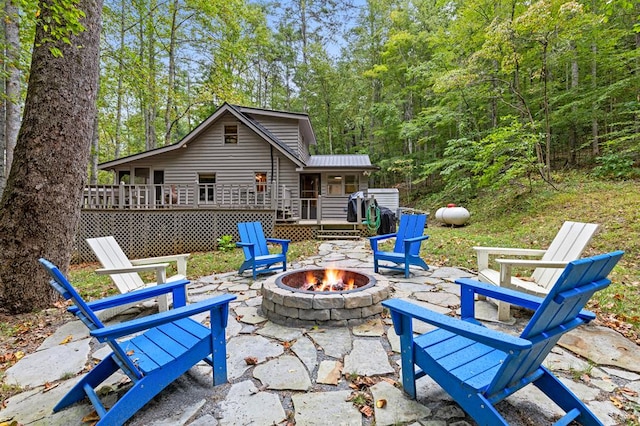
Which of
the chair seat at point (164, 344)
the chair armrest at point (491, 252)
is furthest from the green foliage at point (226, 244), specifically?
the chair armrest at point (491, 252)

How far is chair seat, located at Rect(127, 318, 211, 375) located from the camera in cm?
182

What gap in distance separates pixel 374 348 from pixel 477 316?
4.63 ft

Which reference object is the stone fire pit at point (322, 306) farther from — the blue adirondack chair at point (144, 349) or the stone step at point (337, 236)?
the stone step at point (337, 236)

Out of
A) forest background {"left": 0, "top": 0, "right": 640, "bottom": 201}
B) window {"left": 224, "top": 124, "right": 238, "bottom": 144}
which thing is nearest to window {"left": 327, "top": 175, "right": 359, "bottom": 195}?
forest background {"left": 0, "top": 0, "right": 640, "bottom": 201}

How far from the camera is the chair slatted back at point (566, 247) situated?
122 inches

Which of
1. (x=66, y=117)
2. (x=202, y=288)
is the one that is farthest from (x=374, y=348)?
(x=66, y=117)

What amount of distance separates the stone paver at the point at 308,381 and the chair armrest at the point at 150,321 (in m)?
0.60

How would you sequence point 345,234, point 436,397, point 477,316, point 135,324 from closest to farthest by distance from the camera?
point 135,324, point 436,397, point 477,316, point 345,234

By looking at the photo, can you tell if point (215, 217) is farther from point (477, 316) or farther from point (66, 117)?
point (477, 316)

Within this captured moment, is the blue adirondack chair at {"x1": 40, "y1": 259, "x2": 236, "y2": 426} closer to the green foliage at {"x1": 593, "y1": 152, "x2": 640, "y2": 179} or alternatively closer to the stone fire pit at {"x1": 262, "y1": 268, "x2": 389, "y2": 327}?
the stone fire pit at {"x1": 262, "y1": 268, "x2": 389, "y2": 327}

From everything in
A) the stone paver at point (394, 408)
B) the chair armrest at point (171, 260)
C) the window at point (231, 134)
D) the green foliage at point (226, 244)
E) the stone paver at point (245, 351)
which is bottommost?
the stone paver at point (245, 351)

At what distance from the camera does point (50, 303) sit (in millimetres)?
3734

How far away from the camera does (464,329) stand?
1551mm

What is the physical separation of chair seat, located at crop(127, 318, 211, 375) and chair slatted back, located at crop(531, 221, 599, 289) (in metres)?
3.52
